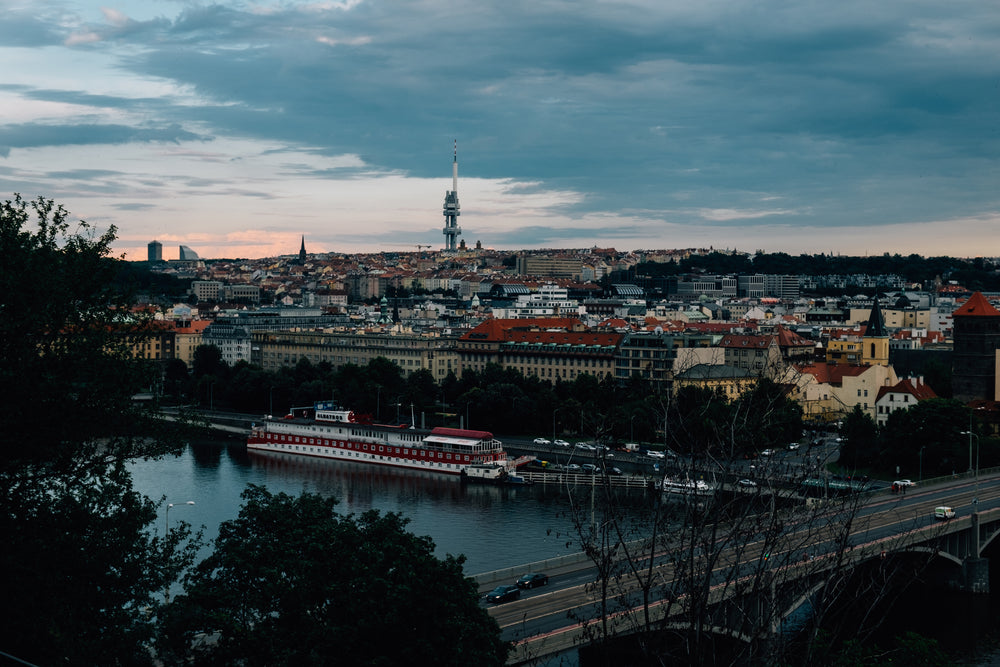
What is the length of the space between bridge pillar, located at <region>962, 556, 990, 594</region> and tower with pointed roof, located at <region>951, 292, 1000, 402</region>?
14.9 meters

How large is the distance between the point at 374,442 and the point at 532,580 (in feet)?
57.5

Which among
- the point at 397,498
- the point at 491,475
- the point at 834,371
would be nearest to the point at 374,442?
the point at 491,475

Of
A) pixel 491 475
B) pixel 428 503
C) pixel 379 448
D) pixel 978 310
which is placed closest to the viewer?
pixel 428 503

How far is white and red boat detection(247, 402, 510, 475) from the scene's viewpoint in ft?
94.8

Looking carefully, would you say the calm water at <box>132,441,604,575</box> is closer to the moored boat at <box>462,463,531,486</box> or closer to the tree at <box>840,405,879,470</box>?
the moored boat at <box>462,463,531,486</box>

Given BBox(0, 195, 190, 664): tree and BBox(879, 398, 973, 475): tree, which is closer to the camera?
BBox(0, 195, 190, 664): tree

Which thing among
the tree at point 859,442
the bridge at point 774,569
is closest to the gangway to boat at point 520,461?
the tree at point 859,442

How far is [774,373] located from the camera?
5918 mm

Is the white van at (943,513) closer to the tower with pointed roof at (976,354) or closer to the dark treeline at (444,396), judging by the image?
the dark treeline at (444,396)

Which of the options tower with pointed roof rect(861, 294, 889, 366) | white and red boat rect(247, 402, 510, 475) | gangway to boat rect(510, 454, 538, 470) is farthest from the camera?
tower with pointed roof rect(861, 294, 889, 366)

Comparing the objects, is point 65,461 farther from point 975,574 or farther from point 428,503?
point 428,503

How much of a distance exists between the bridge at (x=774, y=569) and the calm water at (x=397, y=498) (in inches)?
132

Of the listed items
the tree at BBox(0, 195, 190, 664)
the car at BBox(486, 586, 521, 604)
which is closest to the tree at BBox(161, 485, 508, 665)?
the tree at BBox(0, 195, 190, 664)

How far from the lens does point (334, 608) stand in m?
9.90
